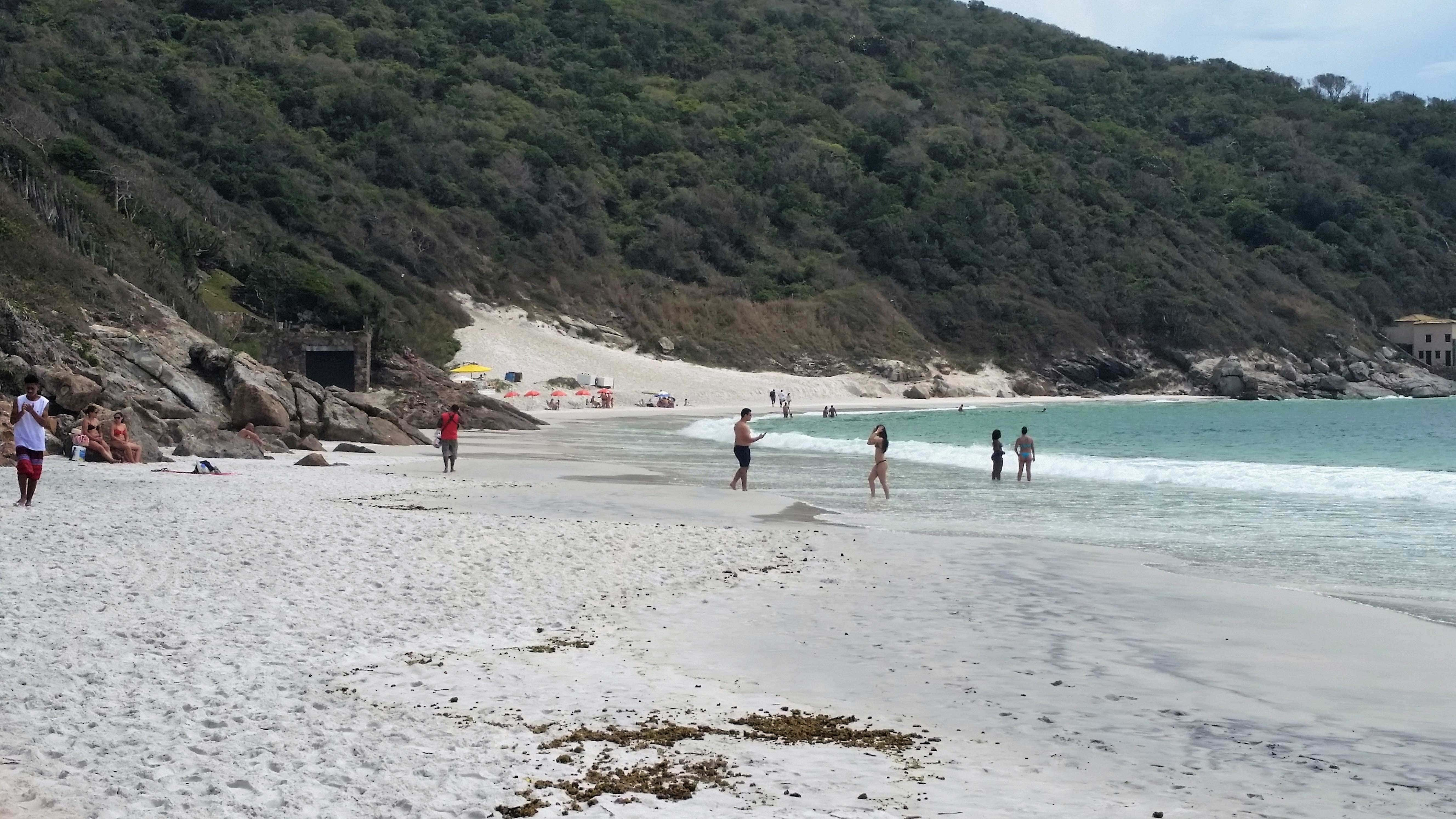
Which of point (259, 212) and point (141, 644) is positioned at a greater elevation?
point (259, 212)

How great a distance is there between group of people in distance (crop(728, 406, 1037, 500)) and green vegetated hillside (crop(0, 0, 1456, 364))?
28617mm

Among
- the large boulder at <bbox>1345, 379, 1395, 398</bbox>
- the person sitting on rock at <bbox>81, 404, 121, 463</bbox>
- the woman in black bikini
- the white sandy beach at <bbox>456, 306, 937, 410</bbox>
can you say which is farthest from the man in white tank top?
the large boulder at <bbox>1345, 379, 1395, 398</bbox>

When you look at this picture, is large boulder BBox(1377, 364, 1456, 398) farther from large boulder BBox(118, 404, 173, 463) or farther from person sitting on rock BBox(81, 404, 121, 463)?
person sitting on rock BBox(81, 404, 121, 463)

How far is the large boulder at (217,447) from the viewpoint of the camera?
1914 centimetres

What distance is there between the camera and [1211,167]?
112m

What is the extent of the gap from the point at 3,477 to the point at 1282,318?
89.2 m

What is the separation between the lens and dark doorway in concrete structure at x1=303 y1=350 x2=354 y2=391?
44.5 metres

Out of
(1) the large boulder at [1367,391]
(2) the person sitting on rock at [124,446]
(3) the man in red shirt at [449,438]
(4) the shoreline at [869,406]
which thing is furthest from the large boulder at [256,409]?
(1) the large boulder at [1367,391]

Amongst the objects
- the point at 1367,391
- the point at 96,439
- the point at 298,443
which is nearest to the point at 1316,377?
the point at 1367,391

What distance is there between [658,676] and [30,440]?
814 centimetres

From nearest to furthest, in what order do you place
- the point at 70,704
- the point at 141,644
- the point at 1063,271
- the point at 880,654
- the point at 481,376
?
1. the point at 70,704
2. the point at 141,644
3. the point at 880,654
4. the point at 481,376
5. the point at 1063,271

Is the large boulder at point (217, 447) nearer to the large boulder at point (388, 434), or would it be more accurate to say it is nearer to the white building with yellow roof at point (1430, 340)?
the large boulder at point (388, 434)

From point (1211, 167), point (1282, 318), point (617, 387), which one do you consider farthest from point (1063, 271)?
point (617, 387)

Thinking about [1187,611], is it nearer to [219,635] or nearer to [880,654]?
[880,654]
